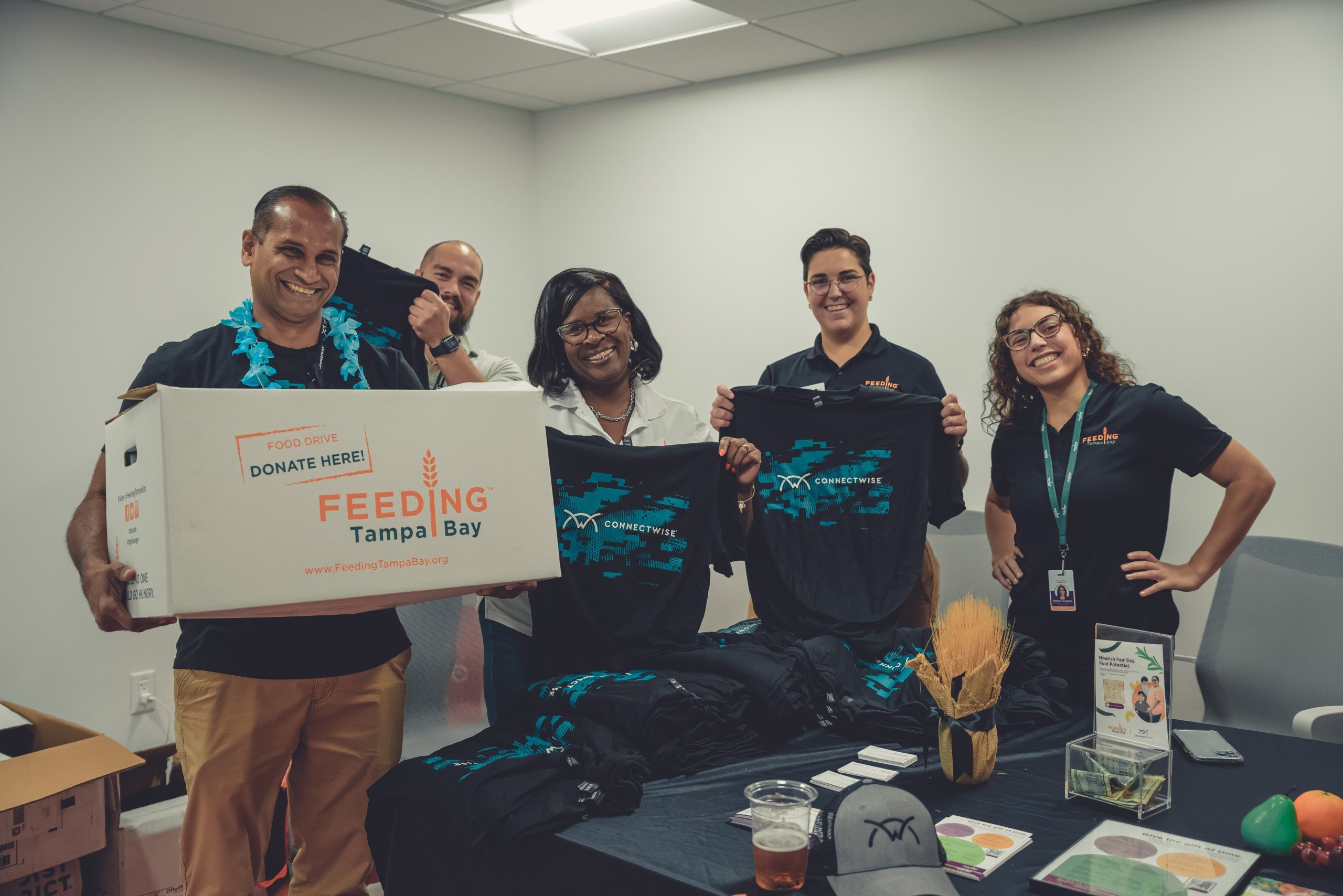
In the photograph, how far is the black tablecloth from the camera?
147 centimetres

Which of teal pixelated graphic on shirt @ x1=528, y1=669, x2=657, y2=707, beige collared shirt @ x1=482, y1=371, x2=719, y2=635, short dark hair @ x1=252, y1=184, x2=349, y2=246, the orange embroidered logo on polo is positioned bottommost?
teal pixelated graphic on shirt @ x1=528, y1=669, x2=657, y2=707

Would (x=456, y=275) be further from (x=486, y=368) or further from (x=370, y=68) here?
(x=370, y=68)

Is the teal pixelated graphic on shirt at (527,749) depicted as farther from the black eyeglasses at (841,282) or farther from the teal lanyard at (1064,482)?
the black eyeglasses at (841,282)

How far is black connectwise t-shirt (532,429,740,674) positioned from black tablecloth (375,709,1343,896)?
0.41 meters

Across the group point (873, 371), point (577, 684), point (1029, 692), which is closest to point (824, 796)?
point (577, 684)

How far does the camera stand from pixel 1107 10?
347cm

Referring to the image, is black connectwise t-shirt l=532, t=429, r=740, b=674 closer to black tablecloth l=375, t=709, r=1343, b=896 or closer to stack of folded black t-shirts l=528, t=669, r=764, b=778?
stack of folded black t-shirts l=528, t=669, r=764, b=778

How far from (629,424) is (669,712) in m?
0.79

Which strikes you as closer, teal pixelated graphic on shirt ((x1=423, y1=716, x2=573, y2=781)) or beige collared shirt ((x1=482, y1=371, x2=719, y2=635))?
teal pixelated graphic on shirt ((x1=423, y1=716, x2=573, y2=781))

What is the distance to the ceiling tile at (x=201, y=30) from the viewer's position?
136 inches

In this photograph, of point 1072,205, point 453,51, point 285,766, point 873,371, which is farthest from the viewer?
point 453,51

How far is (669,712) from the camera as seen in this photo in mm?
1846

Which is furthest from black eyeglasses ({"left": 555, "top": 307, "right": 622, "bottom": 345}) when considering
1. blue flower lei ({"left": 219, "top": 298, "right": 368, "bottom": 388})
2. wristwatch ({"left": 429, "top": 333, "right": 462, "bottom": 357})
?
blue flower lei ({"left": 219, "top": 298, "right": 368, "bottom": 388})

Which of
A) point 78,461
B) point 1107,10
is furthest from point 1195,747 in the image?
point 78,461
